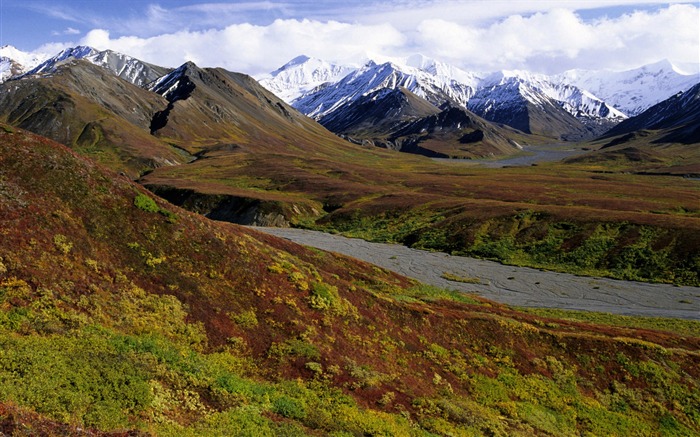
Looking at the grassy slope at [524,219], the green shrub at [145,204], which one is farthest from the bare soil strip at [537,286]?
the green shrub at [145,204]

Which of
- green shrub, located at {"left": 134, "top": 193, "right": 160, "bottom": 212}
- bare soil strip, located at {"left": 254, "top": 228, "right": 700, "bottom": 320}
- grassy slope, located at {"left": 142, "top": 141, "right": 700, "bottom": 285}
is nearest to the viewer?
green shrub, located at {"left": 134, "top": 193, "right": 160, "bottom": 212}

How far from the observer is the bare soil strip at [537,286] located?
2125 inches

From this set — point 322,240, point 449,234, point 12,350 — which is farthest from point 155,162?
point 12,350

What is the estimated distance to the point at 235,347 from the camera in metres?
20.4

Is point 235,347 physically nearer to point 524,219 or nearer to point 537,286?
point 537,286

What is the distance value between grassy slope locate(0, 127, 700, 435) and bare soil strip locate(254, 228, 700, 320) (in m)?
21.0

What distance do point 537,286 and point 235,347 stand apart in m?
52.2

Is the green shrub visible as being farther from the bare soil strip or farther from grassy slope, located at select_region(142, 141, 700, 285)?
grassy slope, located at select_region(142, 141, 700, 285)

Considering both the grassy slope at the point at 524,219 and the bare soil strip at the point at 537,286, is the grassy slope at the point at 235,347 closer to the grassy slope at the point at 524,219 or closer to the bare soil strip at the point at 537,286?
the bare soil strip at the point at 537,286

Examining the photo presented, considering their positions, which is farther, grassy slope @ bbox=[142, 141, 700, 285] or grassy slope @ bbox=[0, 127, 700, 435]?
grassy slope @ bbox=[142, 141, 700, 285]

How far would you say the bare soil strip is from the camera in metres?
54.0

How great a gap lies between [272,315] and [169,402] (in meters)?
9.25

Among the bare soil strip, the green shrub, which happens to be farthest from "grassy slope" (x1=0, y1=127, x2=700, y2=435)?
the bare soil strip

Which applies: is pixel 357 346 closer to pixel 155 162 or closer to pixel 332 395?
pixel 332 395
